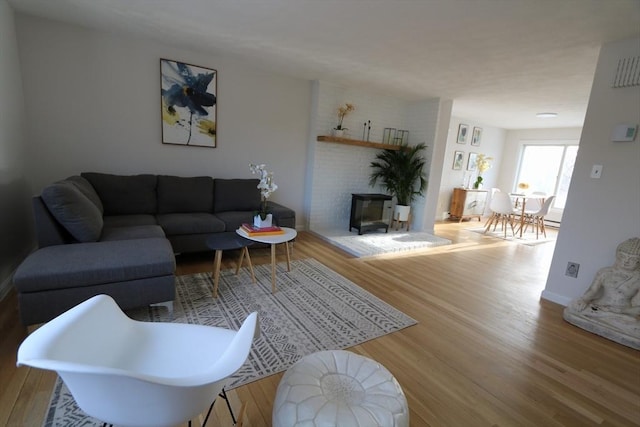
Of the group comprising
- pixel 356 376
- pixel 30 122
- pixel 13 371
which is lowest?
pixel 13 371

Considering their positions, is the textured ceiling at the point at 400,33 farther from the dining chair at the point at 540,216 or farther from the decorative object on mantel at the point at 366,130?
the dining chair at the point at 540,216

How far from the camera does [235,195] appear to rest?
3.69 m

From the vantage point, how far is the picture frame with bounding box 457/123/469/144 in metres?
6.52

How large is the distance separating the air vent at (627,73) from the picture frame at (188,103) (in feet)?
13.3

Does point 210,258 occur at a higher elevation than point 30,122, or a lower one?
lower

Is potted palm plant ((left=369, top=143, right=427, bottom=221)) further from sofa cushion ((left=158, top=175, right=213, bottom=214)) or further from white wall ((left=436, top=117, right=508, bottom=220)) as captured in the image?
sofa cushion ((left=158, top=175, right=213, bottom=214))

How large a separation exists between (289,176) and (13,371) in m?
3.51

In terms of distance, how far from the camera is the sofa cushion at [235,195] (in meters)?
3.62

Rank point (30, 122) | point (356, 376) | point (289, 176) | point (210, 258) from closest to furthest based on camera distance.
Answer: point (356, 376)
point (30, 122)
point (210, 258)
point (289, 176)

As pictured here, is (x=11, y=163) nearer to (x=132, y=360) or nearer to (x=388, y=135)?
(x=132, y=360)

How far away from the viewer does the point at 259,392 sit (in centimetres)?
149

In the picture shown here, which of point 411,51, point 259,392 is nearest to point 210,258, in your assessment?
point 259,392

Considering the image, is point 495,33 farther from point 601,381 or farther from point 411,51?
point 601,381

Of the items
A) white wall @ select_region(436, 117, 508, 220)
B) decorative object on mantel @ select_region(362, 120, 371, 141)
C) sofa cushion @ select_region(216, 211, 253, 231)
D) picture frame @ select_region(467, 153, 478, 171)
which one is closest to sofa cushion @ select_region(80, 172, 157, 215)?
sofa cushion @ select_region(216, 211, 253, 231)
